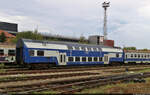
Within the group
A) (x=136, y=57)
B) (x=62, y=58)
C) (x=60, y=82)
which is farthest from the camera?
(x=136, y=57)

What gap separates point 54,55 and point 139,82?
1387cm

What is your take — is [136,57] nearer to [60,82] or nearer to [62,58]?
[62,58]

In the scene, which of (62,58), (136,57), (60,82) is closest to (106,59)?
(62,58)

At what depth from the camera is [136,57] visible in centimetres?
4122

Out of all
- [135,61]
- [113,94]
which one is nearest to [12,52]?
[113,94]

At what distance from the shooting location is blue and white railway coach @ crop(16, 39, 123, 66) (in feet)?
74.7

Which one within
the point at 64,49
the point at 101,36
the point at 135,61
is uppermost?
the point at 101,36

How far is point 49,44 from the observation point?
25.1m

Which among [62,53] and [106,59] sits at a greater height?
[62,53]

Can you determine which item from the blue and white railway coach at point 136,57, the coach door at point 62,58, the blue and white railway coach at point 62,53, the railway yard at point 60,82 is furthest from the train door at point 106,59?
the railway yard at point 60,82

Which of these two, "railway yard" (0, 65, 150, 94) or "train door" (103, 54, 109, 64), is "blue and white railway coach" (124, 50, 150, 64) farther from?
"railway yard" (0, 65, 150, 94)

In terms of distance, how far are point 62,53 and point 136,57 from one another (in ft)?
70.7

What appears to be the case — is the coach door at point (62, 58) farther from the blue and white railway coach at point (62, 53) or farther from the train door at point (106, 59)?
the train door at point (106, 59)

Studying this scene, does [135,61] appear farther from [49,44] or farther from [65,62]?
[49,44]
